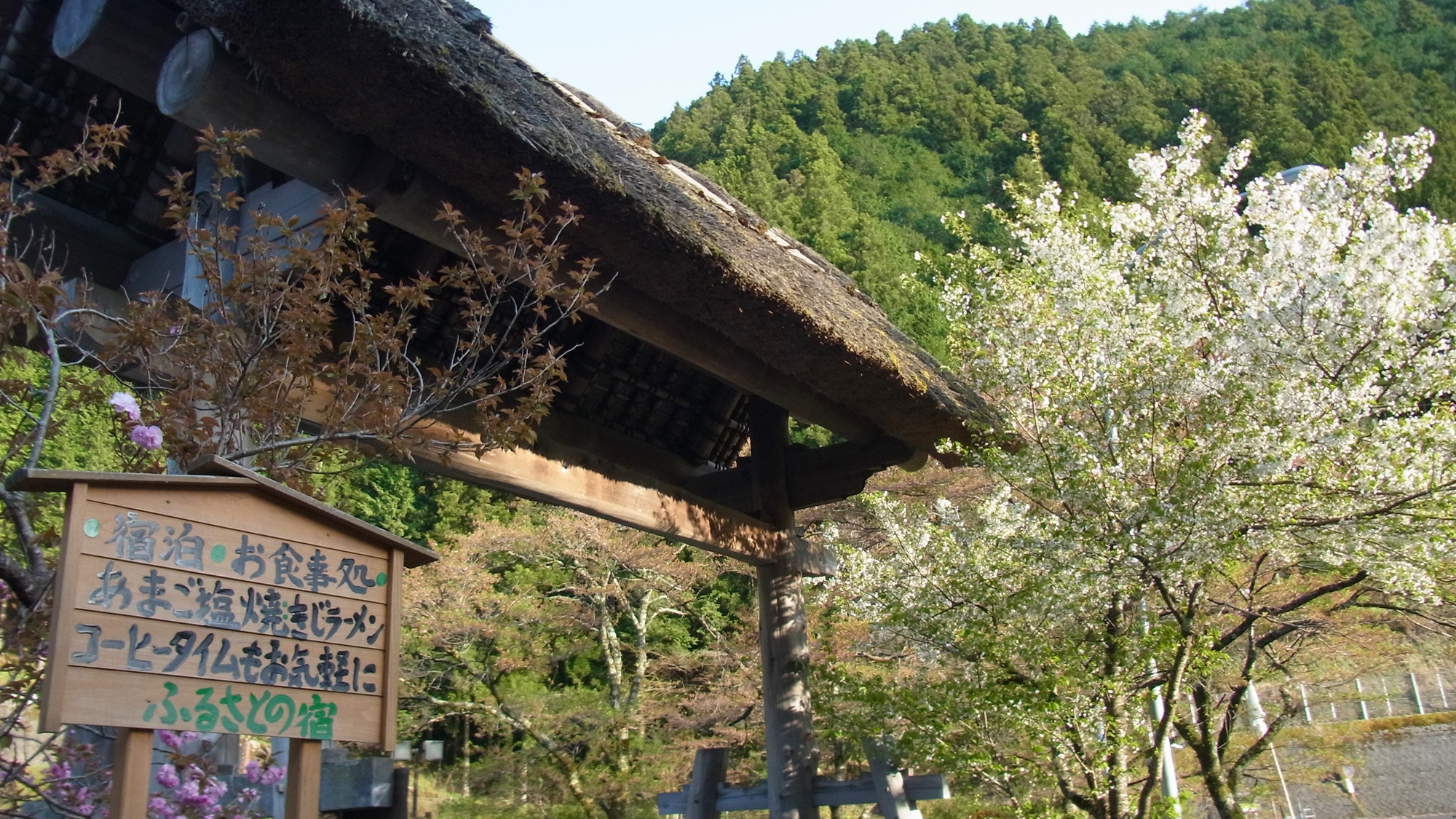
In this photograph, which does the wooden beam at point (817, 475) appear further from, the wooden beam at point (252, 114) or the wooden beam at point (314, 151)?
the wooden beam at point (252, 114)

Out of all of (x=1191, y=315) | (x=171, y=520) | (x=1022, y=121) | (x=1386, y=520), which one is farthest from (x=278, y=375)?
(x=1022, y=121)

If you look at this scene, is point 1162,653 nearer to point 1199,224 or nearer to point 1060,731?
point 1060,731

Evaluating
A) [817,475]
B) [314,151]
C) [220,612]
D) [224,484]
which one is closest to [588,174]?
[314,151]

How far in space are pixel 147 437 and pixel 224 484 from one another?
547 millimetres

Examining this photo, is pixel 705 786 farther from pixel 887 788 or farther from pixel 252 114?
pixel 252 114

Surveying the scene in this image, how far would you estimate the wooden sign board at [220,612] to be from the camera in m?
1.67

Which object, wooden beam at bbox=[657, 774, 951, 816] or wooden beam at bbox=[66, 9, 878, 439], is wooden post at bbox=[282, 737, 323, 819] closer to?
wooden beam at bbox=[66, 9, 878, 439]

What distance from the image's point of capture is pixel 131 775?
1.70 metres

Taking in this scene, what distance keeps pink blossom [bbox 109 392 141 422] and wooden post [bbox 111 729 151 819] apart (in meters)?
0.79

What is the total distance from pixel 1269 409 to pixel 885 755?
93.8 inches

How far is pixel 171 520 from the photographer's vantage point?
183cm

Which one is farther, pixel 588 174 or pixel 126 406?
pixel 588 174

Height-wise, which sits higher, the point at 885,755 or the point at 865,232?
the point at 865,232

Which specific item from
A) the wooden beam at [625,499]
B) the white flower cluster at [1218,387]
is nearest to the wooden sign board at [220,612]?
the wooden beam at [625,499]
